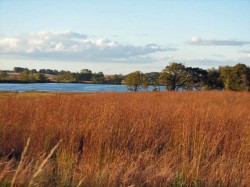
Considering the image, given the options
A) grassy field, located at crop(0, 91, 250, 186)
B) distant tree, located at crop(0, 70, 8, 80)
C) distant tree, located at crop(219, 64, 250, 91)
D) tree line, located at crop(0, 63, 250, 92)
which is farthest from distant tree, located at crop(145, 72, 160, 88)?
grassy field, located at crop(0, 91, 250, 186)

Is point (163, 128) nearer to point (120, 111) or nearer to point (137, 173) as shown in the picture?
point (120, 111)

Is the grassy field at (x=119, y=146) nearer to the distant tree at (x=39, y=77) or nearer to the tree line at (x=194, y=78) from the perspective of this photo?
the tree line at (x=194, y=78)

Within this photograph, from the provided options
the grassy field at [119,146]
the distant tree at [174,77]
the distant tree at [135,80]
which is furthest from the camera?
the distant tree at [135,80]

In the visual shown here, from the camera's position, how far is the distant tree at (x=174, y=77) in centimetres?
4694

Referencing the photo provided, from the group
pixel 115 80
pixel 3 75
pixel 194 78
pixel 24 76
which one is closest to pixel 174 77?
pixel 194 78

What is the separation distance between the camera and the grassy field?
429cm

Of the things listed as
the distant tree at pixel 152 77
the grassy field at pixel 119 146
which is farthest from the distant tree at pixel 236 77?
the grassy field at pixel 119 146

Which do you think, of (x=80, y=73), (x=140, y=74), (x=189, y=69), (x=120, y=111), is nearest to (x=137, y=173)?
(x=120, y=111)

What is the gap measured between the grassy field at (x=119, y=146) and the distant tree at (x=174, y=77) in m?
39.2

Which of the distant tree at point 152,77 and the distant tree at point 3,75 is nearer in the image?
the distant tree at point 152,77

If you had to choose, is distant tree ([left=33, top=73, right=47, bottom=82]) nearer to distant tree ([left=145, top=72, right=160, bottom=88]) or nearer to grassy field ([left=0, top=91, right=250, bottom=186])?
distant tree ([left=145, top=72, right=160, bottom=88])

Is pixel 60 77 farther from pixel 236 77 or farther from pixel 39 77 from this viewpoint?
pixel 236 77

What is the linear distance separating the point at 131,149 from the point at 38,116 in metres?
2.06

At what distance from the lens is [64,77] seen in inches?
3866
